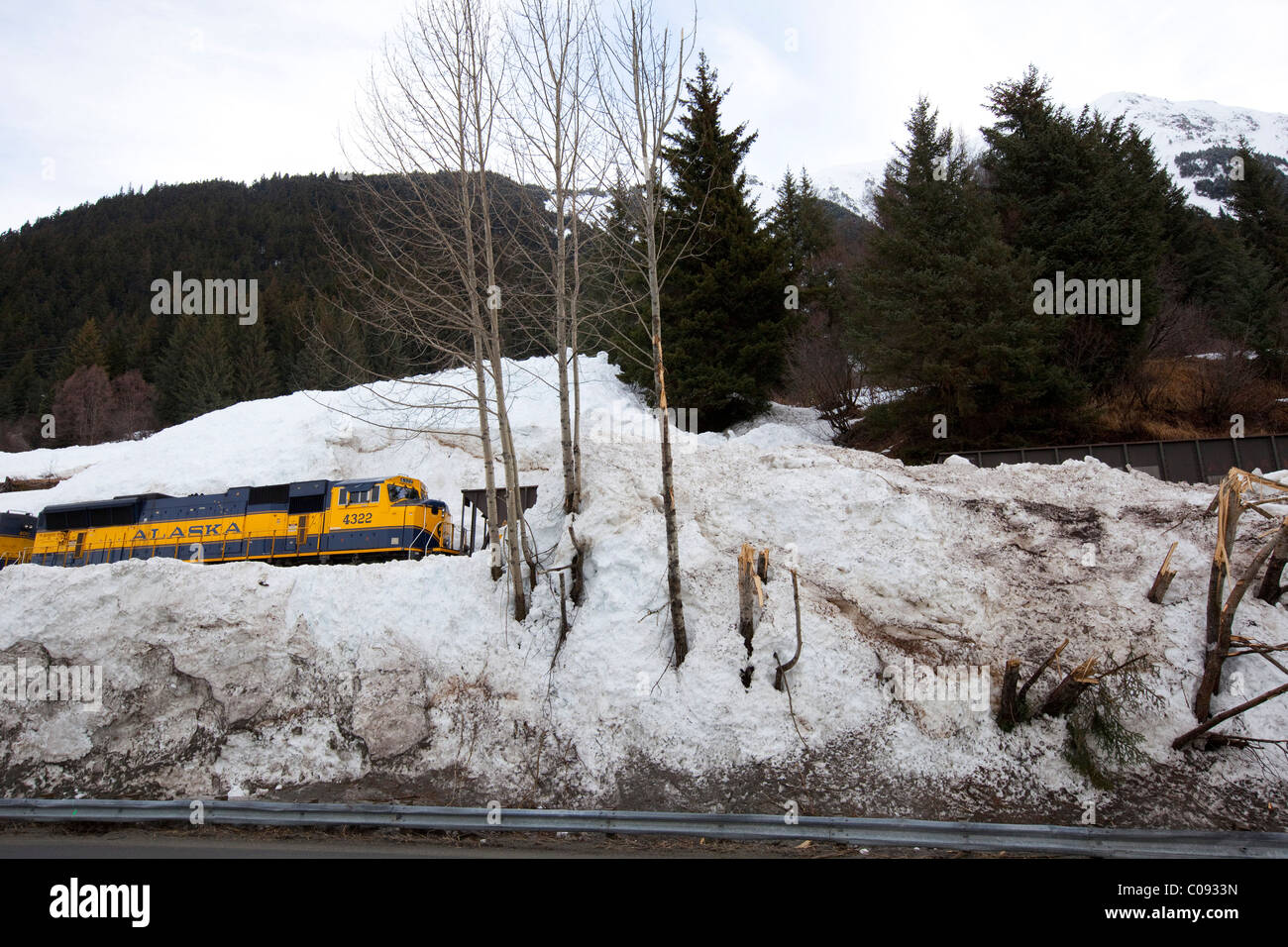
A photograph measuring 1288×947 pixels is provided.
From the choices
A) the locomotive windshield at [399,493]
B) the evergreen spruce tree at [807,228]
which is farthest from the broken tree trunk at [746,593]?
the evergreen spruce tree at [807,228]

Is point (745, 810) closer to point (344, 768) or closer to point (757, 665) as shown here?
point (757, 665)

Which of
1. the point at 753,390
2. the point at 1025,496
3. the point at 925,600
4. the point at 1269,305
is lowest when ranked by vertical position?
the point at 925,600

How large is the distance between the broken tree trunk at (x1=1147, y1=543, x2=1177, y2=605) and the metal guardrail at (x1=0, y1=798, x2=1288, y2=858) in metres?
4.30

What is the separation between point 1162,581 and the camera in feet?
36.8

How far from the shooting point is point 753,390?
28.4 metres

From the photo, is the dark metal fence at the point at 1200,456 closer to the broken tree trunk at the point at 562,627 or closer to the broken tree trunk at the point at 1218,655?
the broken tree trunk at the point at 1218,655

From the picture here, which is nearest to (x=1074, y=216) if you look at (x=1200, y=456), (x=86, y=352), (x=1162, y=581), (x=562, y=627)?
(x=1200, y=456)

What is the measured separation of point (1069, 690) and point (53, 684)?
16.1m

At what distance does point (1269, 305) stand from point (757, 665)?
3377 cm

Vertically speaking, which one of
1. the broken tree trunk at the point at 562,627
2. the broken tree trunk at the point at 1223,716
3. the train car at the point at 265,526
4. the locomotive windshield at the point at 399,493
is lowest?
the broken tree trunk at the point at 1223,716

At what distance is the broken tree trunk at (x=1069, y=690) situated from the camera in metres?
9.62

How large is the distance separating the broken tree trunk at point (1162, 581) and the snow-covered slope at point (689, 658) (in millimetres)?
193

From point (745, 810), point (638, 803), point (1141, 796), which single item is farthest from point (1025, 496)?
point (638, 803)

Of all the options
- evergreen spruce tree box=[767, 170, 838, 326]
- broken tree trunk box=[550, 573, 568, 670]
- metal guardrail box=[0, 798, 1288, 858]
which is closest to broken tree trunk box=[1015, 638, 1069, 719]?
metal guardrail box=[0, 798, 1288, 858]
